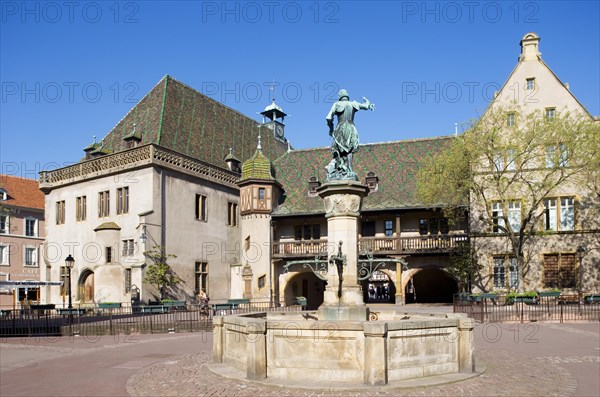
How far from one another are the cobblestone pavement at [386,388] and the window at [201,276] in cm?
2545

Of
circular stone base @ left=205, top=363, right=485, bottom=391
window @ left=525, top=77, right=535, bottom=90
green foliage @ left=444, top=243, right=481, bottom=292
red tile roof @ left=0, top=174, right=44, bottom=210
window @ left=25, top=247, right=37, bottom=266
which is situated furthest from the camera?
red tile roof @ left=0, top=174, right=44, bottom=210

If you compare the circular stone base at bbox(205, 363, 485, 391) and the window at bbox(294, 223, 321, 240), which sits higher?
the window at bbox(294, 223, 321, 240)

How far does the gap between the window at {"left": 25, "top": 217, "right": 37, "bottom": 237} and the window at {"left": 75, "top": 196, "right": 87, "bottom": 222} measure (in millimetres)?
17096

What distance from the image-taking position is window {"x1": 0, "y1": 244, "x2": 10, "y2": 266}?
50.0 meters

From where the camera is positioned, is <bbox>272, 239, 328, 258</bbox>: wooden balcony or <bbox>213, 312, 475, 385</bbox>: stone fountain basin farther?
<bbox>272, 239, 328, 258</bbox>: wooden balcony

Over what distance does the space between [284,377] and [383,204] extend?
2907 cm

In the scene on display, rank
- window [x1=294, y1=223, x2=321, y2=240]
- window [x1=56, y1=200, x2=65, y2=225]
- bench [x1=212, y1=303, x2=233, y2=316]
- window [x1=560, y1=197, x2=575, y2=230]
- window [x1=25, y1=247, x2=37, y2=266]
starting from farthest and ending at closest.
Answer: window [x1=25, y1=247, x2=37, y2=266], window [x1=294, y1=223, x2=321, y2=240], window [x1=56, y1=200, x2=65, y2=225], window [x1=560, y1=197, x2=575, y2=230], bench [x1=212, y1=303, x2=233, y2=316]

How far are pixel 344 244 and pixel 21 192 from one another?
163 ft

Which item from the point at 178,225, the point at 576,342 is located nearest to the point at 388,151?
the point at 178,225

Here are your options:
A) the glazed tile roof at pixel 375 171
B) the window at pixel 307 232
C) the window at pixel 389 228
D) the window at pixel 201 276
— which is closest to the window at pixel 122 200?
the window at pixel 201 276

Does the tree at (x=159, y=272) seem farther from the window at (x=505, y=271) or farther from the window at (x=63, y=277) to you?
the window at (x=505, y=271)

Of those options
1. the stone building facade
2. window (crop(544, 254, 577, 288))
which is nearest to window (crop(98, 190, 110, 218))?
the stone building facade

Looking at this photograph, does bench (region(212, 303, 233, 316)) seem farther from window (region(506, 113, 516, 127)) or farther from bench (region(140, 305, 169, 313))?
window (region(506, 113, 516, 127))

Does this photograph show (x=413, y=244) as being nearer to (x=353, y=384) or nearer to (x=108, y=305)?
(x=108, y=305)
